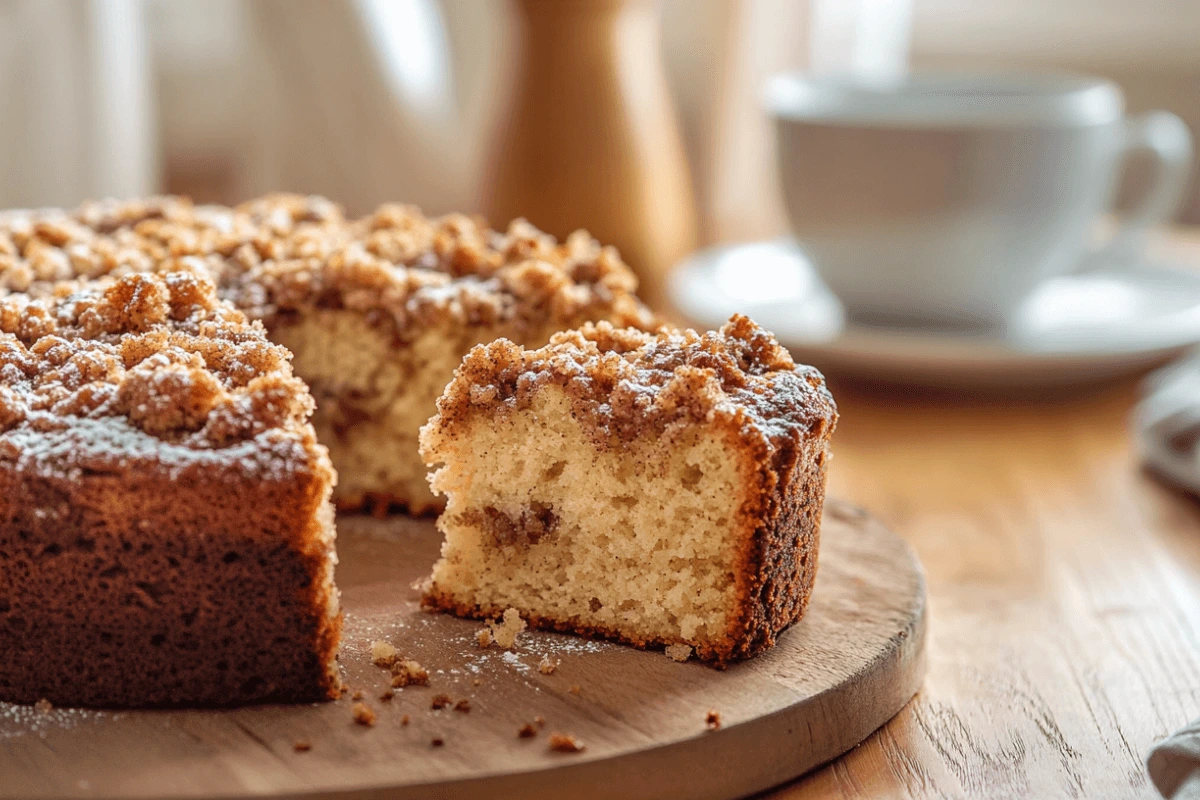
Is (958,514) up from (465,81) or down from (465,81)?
down

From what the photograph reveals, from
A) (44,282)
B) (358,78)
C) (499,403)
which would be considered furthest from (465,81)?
(499,403)

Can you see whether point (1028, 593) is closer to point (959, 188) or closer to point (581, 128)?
point (959, 188)

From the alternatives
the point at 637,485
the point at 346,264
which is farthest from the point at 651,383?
the point at 346,264

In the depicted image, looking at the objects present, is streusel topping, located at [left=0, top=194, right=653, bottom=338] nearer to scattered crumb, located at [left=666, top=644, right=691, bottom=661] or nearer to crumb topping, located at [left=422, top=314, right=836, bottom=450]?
crumb topping, located at [left=422, top=314, right=836, bottom=450]

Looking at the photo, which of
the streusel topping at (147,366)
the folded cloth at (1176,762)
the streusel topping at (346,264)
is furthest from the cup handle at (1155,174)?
the streusel topping at (147,366)

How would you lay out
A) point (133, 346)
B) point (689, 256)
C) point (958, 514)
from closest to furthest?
point (133, 346)
point (958, 514)
point (689, 256)

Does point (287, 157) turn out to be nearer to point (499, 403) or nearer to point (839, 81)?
point (839, 81)

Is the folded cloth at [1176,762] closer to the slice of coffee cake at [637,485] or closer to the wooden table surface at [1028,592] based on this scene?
the wooden table surface at [1028,592]
